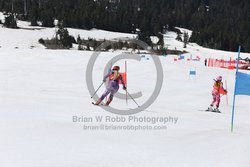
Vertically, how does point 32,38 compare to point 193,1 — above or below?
below

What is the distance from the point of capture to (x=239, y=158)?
21.4ft

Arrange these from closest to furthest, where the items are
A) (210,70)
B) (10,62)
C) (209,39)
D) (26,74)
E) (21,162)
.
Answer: (21,162), (26,74), (10,62), (210,70), (209,39)

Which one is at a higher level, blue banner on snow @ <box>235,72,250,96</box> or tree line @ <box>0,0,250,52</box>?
tree line @ <box>0,0,250,52</box>

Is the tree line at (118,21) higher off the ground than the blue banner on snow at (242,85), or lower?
higher

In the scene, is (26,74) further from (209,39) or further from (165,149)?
(209,39)

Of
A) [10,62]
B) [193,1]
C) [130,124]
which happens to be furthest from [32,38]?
[193,1]

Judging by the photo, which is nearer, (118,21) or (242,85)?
(242,85)

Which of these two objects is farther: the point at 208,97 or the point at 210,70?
the point at 210,70

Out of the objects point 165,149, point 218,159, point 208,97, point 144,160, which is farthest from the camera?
point 208,97

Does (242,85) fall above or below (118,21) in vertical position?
below

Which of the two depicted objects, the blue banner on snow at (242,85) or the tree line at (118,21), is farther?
the tree line at (118,21)

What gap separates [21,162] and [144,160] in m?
1.96

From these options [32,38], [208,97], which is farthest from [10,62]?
[32,38]

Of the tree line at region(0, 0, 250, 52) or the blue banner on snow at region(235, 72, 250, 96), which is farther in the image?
the tree line at region(0, 0, 250, 52)
